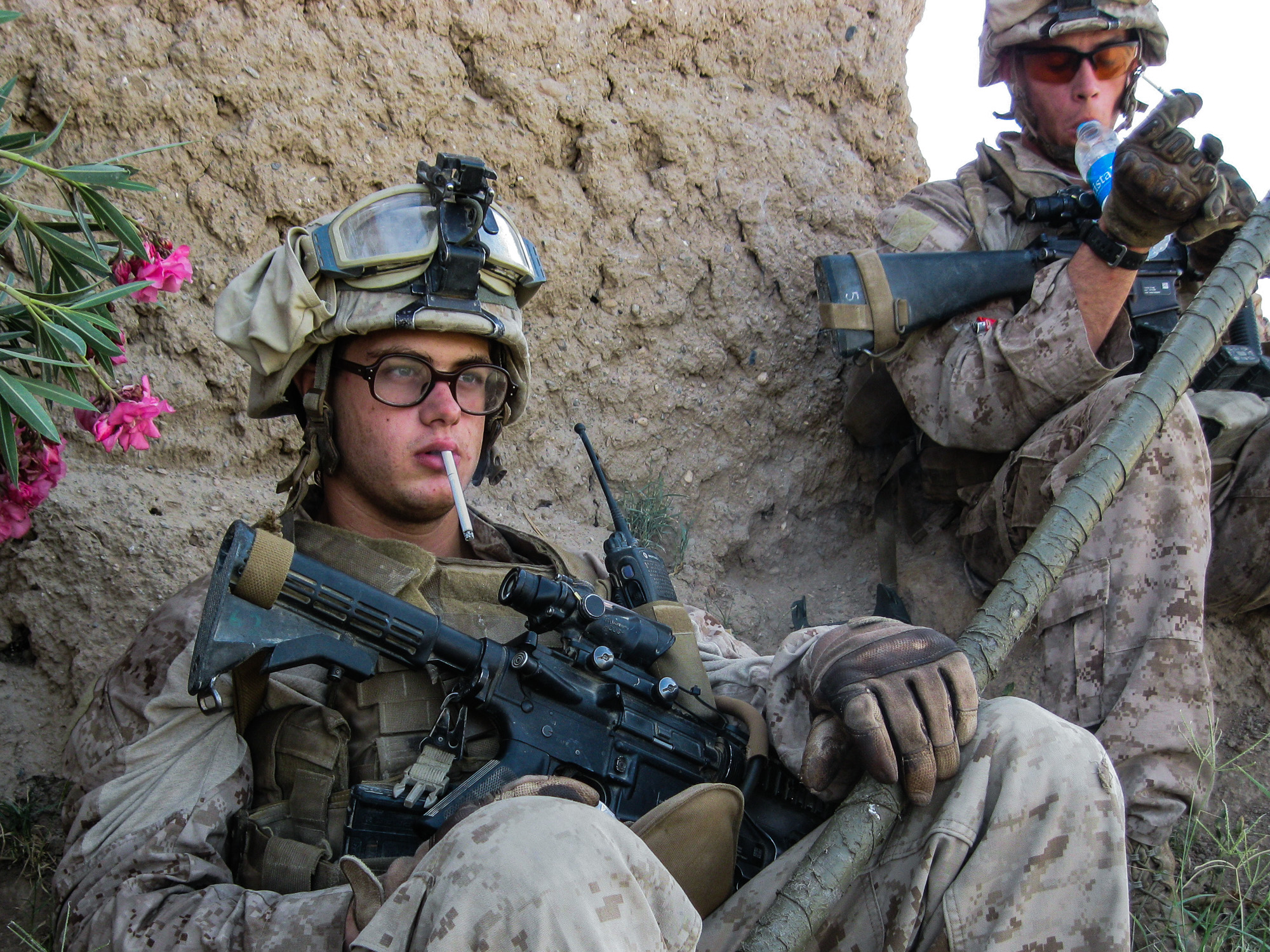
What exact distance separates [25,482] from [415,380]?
0.77 metres

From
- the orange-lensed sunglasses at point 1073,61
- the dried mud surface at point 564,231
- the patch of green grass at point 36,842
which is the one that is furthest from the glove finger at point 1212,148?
the patch of green grass at point 36,842

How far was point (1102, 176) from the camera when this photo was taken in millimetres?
3342

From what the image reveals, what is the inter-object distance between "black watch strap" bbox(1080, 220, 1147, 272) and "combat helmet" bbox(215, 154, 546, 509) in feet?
5.42

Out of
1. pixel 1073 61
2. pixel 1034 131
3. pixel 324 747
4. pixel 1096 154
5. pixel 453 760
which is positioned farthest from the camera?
pixel 1034 131

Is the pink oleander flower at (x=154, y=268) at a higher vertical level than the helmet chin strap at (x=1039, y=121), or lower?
lower

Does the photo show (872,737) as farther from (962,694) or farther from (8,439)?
(8,439)

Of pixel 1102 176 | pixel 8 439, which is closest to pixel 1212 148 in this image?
pixel 1102 176

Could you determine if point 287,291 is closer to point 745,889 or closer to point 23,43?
point 23,43

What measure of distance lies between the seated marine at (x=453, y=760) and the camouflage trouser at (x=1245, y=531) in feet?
4.99

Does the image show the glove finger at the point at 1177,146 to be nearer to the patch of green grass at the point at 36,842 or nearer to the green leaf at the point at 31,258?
the green leaf at the point at 31,258

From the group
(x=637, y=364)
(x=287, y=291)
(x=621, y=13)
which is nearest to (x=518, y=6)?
(x=621, y=13)

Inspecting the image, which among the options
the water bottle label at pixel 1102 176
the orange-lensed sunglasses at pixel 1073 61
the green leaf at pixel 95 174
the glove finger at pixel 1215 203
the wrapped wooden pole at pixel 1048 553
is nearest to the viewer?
the wrapped wooden pole at pixel 1048 553

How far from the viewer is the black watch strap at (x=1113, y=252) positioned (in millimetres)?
3068

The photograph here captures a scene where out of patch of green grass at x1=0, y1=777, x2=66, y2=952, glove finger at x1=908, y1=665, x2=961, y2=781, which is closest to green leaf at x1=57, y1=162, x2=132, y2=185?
patch of green grass at x1=0, y1=777, x2=66, y2=952
